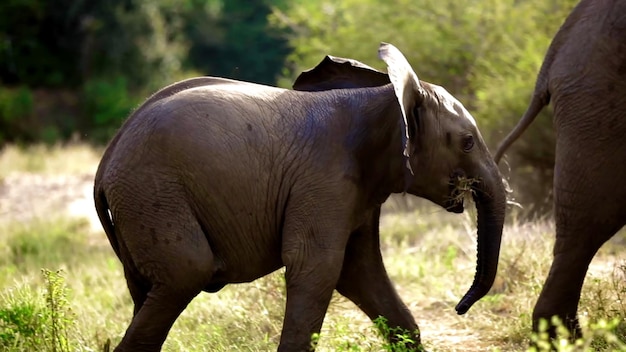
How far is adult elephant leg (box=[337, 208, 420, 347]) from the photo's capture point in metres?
5.95

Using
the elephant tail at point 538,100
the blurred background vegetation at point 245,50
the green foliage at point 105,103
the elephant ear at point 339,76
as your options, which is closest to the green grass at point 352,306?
the elephant tail at point 538,100

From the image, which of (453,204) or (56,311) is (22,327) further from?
(453,204)

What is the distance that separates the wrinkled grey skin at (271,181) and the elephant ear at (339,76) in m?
0.21

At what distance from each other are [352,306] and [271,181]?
2.77 metres

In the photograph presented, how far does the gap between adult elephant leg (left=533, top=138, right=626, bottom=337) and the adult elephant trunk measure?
37 cm

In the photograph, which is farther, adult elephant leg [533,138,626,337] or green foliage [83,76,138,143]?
green foliage [83,76,138,143]

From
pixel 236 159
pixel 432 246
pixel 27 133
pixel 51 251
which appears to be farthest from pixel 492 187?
pixel 27 133

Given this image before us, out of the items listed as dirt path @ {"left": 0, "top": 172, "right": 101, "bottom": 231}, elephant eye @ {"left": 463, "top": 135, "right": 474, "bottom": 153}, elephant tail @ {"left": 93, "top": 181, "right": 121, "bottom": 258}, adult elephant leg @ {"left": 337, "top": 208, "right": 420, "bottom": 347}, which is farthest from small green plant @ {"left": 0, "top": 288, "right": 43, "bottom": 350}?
dirt path @ {"left": 0, "top": 172, "right": 101, "bottom": 231}

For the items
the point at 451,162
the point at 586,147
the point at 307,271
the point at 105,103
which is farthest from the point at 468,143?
the point at 105,103

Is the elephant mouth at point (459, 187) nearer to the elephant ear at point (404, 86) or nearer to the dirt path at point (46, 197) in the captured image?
the elephant ear at point (404, 86)

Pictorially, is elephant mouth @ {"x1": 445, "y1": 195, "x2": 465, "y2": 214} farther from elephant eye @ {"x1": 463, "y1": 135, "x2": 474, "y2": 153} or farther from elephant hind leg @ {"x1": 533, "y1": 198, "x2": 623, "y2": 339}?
elephant hind leg @ {"x1": 533, "y1": 198, "x2": 623, "y2": 339}

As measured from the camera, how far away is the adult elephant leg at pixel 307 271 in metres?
5.20

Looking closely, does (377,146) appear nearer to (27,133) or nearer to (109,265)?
(109,265)

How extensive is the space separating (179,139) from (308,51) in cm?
1209
